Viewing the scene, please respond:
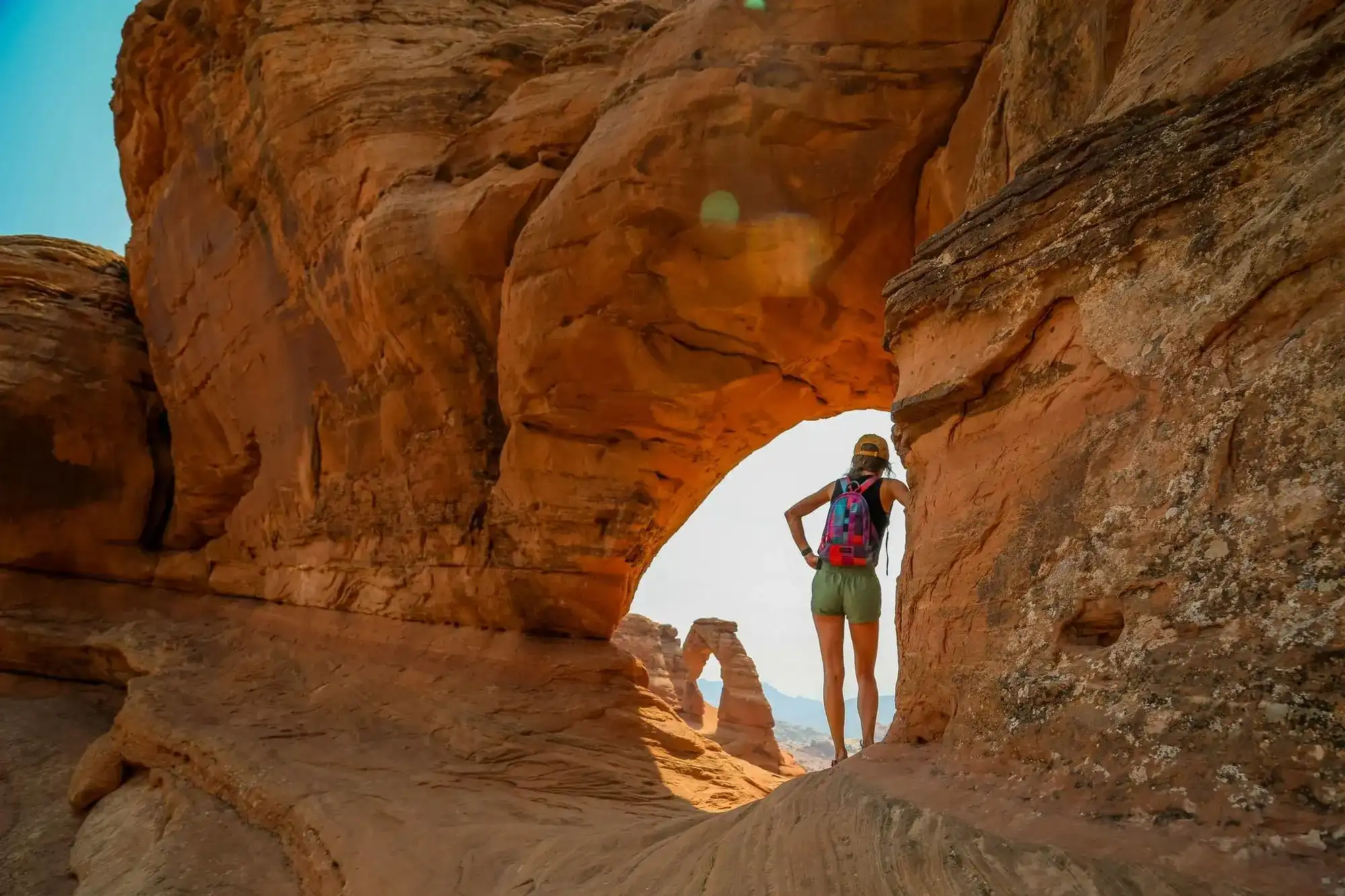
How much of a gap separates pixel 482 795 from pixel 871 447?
374 centimetres

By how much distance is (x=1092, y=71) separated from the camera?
12.0ft

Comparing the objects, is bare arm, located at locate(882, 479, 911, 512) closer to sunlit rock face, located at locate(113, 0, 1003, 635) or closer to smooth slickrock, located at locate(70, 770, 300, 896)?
sunlit rock face, located at locate(113, 0, 1003, 635)

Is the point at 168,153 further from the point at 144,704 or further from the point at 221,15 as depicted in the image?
the point at 144,704

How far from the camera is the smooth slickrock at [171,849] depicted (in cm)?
529

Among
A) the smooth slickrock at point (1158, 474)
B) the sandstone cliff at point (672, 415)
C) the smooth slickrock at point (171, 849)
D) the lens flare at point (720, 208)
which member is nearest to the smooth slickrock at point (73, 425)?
the sandstone cliff at point (672, 415)

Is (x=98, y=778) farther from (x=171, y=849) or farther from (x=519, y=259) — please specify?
(x=519, y=259)

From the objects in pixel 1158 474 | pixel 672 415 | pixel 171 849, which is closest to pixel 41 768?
pixel 171 849

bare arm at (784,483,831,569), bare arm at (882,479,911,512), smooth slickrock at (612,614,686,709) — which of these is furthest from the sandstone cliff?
smooth slickrock at (612,614,686,709)

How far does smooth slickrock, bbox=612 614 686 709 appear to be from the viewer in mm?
23172

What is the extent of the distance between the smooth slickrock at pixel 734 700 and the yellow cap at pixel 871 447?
13890 millimetres

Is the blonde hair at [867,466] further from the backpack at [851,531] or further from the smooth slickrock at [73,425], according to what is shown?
the smooth slickrock at [73,425]

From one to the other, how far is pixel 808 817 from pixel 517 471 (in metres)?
5.05

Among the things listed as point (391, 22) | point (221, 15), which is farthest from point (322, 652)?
point (221, 15)

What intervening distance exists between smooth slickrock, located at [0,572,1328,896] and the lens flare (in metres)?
4.09
